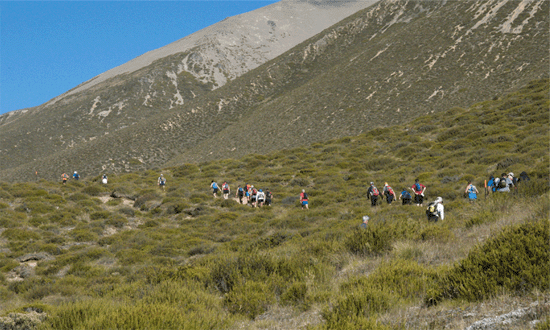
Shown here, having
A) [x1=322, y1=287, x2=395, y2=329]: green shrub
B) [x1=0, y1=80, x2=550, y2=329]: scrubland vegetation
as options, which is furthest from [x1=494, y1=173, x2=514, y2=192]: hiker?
[x1=322, y1=287, x2=395, y2=329]: green shrub

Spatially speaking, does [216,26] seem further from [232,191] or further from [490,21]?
[232,191]

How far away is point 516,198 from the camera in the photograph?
9.35 metres

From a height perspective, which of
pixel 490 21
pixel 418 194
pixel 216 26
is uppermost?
pixel 216 26

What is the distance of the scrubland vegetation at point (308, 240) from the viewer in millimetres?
4309

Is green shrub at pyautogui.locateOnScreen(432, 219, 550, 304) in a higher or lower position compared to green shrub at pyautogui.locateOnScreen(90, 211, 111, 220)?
lower

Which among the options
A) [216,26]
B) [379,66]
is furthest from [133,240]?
[216,26]

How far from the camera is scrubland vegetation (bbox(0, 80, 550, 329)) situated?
4.31 meters

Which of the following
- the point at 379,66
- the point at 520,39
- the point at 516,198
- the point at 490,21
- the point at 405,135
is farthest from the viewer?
the point at 379,66

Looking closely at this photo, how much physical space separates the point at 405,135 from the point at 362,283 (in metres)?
30.6

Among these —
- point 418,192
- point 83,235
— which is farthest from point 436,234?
point 83,235

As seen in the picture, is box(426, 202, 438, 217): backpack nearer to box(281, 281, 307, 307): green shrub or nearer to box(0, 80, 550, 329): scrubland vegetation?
box(0, 80, 550, 329): scrubland vegetation

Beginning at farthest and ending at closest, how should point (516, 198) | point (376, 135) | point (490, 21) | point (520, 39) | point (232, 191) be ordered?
point (490, 21) < point (520, 39) < point (376, 135) < point (232, 191) < point (516, 198)

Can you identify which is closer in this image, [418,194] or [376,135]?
[418,194]

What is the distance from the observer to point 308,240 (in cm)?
993
